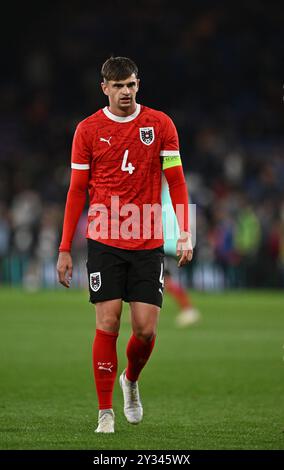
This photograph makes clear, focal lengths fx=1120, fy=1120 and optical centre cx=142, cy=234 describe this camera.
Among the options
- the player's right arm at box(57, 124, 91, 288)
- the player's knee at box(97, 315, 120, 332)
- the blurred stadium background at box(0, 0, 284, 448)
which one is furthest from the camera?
the blurred stadium background at box(0, 0, 284, 448)

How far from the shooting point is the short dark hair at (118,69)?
7.45 metres

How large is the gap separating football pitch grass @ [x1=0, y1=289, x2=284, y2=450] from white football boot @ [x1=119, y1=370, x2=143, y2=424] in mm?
74

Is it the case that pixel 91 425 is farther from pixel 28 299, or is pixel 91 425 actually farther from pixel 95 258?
pixel 28 299

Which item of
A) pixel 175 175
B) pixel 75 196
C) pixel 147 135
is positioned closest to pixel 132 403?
pixel 75 196

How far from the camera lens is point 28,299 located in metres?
23.2

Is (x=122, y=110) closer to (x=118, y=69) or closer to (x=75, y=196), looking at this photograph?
(x=118, y=69)

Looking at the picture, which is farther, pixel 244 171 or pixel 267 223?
pixel 244 171

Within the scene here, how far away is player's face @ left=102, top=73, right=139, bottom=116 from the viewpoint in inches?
294

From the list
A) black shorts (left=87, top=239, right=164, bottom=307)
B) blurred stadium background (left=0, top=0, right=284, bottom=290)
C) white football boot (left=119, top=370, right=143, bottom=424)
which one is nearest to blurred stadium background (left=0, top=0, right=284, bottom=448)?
blurred stadium background (left=0, top=0, right=284, bottom=290)

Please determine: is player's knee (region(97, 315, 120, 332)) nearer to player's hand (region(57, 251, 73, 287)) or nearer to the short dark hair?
player's hand (region(57, 251, 73, 287))

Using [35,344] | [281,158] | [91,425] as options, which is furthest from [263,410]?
[281,158]

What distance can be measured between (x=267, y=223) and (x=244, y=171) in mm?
2402

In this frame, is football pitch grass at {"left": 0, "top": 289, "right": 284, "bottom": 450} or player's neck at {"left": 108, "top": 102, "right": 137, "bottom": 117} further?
player's neck at {"left": 108, "top": 102, "right": 137, "bottom": 117}

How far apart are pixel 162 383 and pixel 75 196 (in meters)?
3.70
